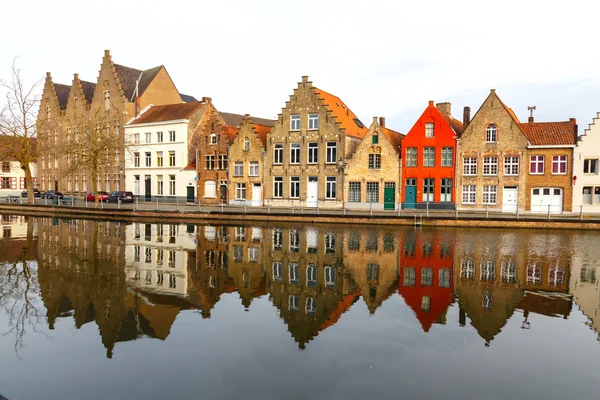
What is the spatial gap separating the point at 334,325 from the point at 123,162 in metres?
48.7

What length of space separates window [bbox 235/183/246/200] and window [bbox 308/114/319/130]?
9.09 m

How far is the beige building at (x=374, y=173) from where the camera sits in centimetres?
3788

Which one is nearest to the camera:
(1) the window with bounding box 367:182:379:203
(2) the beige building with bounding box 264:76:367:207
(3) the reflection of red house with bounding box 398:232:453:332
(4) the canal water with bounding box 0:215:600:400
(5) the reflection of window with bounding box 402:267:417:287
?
(4) the canal water with bounding box 0:215:600:400

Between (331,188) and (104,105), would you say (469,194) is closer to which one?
(331,188)

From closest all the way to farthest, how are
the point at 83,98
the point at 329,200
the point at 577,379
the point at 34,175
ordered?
the point at 577,379
the point at 329,200
the point at 83,98
the point at 34,175

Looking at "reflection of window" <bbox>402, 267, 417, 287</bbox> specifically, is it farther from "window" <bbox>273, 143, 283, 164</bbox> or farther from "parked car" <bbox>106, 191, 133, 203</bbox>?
"parked car" <bbox>106, 191, 133, 203</bbox>

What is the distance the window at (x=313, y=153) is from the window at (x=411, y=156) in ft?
26.2

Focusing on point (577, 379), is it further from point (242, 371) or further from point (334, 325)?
point (242, 371)

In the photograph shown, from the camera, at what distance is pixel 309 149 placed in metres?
40.4

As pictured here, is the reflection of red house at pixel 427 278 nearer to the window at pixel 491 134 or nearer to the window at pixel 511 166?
the window at pixel 511 166

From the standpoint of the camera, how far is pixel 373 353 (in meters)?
8.57

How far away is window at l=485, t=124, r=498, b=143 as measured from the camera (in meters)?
35.6

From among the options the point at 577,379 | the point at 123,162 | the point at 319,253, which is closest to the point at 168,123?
the point at 123,162

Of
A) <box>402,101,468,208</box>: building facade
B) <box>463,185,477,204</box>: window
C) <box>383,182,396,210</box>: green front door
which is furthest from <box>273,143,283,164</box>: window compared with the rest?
<box>463,185,477,204</box>: window
